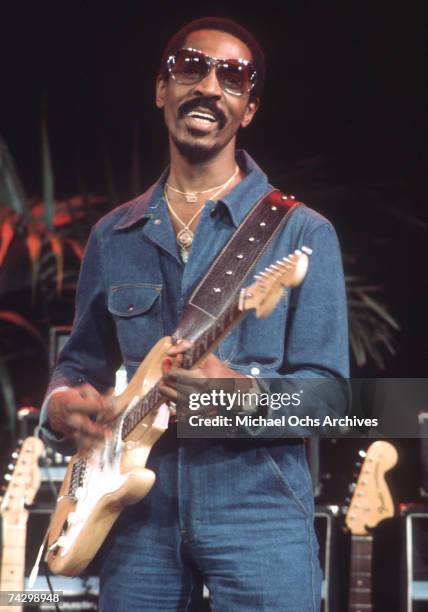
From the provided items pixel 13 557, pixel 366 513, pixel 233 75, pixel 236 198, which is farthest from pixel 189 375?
pixel 366 513

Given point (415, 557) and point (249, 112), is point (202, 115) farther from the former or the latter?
point (415, 557)

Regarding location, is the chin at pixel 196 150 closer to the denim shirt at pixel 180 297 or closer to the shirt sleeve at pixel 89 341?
the denim shirt at pixel 180 297

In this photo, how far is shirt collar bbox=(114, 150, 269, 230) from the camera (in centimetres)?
200

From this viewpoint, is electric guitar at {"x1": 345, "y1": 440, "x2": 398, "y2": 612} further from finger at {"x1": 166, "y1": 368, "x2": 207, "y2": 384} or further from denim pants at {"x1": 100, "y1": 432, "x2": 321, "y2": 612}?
finger at {"x1": 166, "y1": 368, "x2": 207, "y2": 384}

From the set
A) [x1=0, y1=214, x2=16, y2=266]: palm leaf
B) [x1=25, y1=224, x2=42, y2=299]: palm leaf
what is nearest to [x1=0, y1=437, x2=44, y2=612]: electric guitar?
[x1=25, y1=224, x2=42, y2=299]: palm leaf

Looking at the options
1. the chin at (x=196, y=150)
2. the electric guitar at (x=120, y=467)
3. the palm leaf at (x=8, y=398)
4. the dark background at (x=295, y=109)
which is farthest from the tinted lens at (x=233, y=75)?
the palm leaf at (x=8, y=398)

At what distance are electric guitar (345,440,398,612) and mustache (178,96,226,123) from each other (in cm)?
143

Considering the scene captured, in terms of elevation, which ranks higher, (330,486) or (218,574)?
(330,486)

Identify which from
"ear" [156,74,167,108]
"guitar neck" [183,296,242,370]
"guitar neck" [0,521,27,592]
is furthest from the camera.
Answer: "guitar neck" [0,521,27,592]

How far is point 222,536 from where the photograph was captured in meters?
1.74

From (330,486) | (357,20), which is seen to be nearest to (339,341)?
(330,486)

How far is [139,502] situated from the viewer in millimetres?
1863

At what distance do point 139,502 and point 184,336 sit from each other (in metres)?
0.33

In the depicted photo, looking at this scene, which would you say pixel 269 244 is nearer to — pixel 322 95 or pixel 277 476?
pixel 277 476
